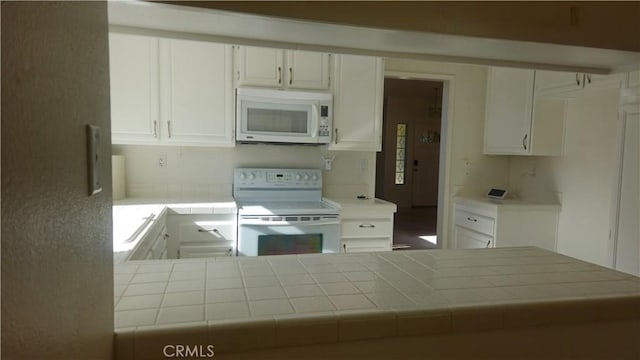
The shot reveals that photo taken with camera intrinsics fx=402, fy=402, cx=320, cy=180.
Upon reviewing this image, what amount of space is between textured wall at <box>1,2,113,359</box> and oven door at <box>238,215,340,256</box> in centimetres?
205

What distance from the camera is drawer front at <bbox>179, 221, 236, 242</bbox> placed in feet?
8.92

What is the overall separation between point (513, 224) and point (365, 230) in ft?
4.16

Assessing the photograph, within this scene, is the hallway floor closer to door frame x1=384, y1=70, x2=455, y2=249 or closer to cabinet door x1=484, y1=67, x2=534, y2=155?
door frame x1=384, y1=70, x2=455, y2=249

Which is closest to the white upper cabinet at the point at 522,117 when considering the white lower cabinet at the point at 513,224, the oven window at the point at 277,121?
the white lower cabinet at the point at 513,224

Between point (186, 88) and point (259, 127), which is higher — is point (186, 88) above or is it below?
above

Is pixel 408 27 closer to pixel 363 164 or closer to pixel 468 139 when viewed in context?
pixel 363 164

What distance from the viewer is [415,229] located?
21.3 ft

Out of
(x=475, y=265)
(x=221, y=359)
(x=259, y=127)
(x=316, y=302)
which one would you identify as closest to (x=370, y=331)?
(x=316, y=302)

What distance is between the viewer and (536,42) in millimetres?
999

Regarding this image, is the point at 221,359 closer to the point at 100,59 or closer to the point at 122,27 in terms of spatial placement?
the point at 100,59

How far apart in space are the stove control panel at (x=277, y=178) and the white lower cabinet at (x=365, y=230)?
0.53 meters

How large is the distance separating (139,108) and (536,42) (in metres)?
2.57

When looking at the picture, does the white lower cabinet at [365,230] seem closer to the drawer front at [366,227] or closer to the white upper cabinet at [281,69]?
the drawer front at [366,227]

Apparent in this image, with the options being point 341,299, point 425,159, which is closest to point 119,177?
point 341,299
